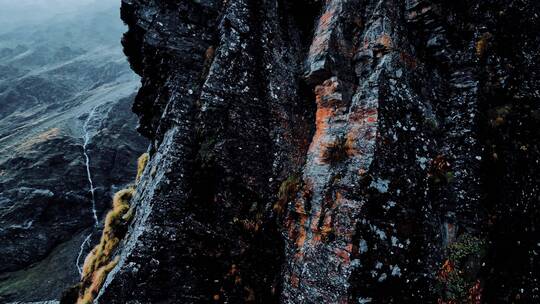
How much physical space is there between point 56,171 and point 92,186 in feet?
16.7

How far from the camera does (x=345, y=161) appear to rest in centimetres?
A: 784

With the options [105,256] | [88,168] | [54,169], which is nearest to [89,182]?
[88,168]

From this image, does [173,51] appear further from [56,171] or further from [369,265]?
[56,171]

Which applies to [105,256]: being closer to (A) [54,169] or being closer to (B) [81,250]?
(B) [81,250]

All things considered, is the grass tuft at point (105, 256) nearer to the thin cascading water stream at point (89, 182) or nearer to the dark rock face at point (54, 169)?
the thin cascading water stream at point (89, 182)

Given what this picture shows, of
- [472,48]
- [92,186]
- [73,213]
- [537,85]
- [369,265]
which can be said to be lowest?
[73,213]

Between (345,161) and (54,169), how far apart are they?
46.8 metres

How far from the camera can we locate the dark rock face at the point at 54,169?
110 feet

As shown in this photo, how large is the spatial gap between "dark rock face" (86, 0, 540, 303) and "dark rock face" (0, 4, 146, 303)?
28.5 m

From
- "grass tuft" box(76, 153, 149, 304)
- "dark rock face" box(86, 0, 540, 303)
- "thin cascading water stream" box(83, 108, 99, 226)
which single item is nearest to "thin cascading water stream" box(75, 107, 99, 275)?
"thin cascading water stream" box(83, 108, 99, 226)

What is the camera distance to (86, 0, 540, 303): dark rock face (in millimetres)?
7055

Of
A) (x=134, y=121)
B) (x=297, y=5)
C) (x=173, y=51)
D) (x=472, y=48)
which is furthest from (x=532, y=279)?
(x=134, y=121)

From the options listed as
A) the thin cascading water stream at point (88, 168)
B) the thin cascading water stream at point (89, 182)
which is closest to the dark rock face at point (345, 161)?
the thin cascading water stream at point (89, 182)

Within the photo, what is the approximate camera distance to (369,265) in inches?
268
